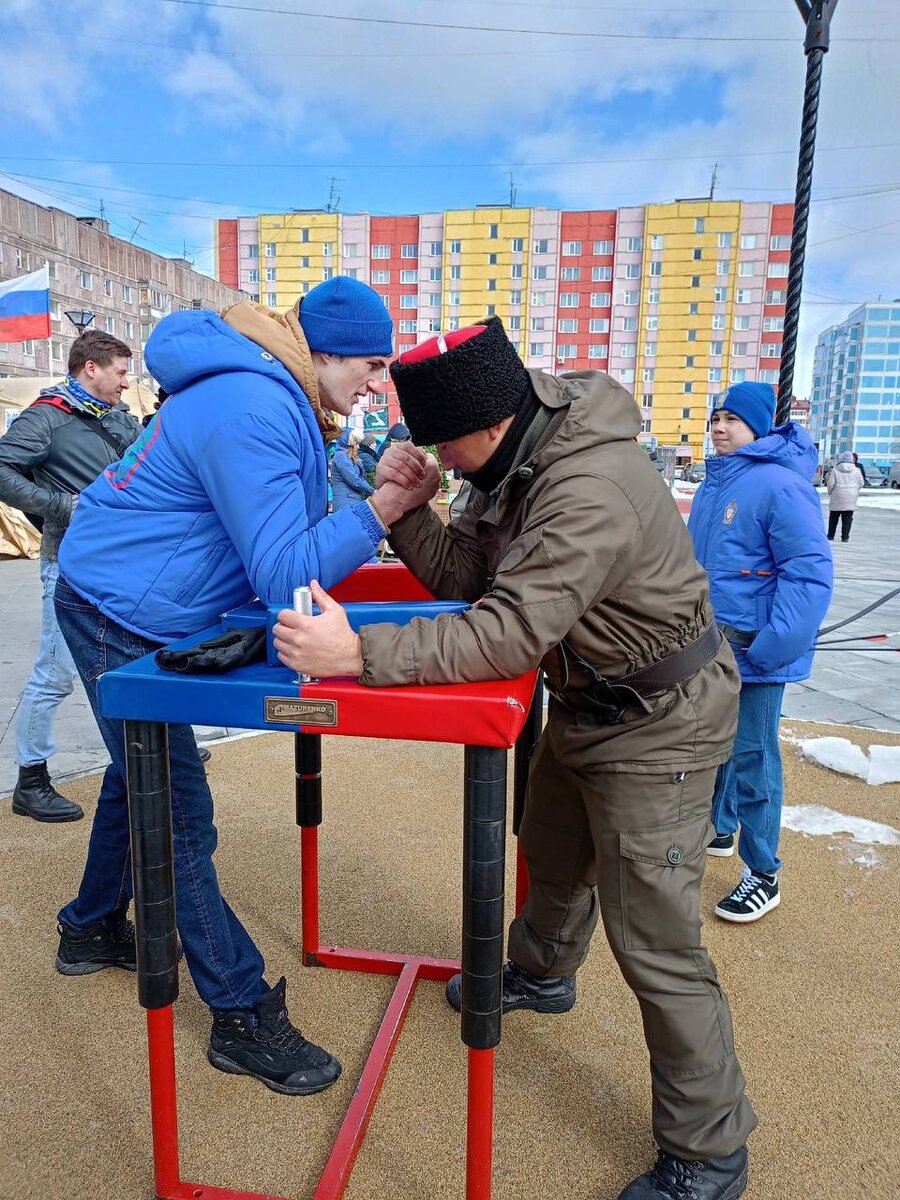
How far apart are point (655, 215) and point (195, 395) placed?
2735 inches

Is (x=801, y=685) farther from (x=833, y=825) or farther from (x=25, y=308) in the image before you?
(x=25, y=308)

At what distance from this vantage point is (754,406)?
2.89 m

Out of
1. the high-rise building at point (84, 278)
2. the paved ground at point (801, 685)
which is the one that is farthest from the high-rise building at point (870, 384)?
the paved ground at point (801, 685)

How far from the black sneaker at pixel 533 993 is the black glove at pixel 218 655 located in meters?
1.33

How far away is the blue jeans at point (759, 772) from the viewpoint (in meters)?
2.75

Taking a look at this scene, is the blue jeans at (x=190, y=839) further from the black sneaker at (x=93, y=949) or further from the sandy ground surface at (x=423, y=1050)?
the black sneaker at (x=93, y=949)

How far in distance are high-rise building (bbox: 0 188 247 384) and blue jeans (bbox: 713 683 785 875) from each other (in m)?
29.5

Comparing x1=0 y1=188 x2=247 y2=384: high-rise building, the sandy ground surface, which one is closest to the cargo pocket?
the sandy ground surface

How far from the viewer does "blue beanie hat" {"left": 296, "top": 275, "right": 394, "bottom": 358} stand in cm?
182

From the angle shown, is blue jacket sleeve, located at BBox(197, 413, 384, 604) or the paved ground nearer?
blue jacket sleeve, located at BBox(197, 413, 384, 604)

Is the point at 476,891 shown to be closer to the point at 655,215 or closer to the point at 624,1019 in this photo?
the point at 624,1019

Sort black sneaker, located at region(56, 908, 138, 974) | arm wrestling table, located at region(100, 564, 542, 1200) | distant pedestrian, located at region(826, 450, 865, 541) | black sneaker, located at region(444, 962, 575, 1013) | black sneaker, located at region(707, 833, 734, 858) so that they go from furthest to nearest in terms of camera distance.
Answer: distant pedestrian, located at region(826, 450, 865, 541) → black sneaker, located at region(707, 833, 734, 858) → black sneaker, located at region(56, 908, 138, 974) → black sneaker, located at region(444, 962, 575, 1013) → arm wrestling table, located at region(100, 564, 542, 1200)

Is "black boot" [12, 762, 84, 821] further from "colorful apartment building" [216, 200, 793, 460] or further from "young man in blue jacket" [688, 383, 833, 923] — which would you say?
"colorful apartment building" [216, 200, 793, 460]

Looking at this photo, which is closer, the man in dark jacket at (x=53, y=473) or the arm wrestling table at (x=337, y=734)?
the arm wrestling table at (x=337, y=734)
